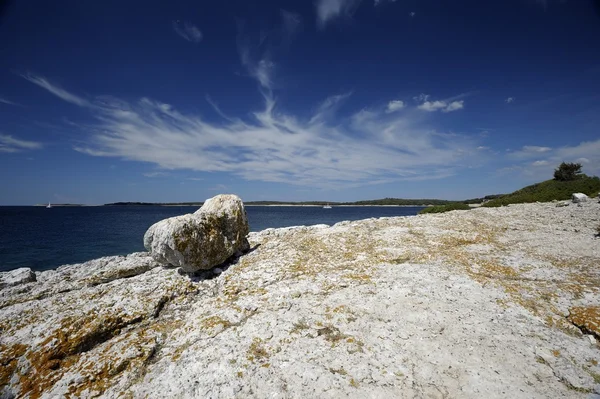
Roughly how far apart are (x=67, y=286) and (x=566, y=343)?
14312 mm

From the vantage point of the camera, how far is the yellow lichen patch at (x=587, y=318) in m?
5.58

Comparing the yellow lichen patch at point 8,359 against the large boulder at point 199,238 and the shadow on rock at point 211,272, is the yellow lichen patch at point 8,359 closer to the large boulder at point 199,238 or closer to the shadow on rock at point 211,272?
the large boulder at point 199,238

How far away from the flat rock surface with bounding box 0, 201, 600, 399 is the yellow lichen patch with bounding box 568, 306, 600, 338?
3cm

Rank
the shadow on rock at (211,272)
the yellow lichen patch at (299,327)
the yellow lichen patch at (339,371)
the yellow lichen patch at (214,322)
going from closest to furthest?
1. the yellow lichen patch at (339,371)
2. the yellow lichen patch at (299,327)
3. the yellow lichen patch at (214,322)
4. the shadow on rock at (211,272)

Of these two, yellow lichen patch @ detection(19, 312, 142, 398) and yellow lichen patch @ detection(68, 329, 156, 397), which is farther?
yellow lichen patch @ detection(19, 312, 142, 398)

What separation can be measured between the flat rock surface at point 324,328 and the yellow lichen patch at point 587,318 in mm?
33

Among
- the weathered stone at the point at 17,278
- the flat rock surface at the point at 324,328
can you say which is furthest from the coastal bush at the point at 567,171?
the weathered stone at the point at 17,278

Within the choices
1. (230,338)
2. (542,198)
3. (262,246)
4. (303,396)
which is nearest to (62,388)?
(230,338)

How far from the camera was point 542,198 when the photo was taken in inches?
1063

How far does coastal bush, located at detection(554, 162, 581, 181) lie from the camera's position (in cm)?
3372

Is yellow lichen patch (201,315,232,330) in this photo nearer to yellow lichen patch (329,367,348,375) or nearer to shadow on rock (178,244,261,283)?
shadow on rock (178,244,261,283)

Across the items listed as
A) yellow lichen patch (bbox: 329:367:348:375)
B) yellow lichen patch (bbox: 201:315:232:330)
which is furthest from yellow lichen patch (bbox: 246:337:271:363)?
yellow lichen patch (bbox: 329:367:348:375)

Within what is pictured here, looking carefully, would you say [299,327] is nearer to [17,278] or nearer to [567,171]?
[17,278]

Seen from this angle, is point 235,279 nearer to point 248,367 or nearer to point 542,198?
point 248,367
